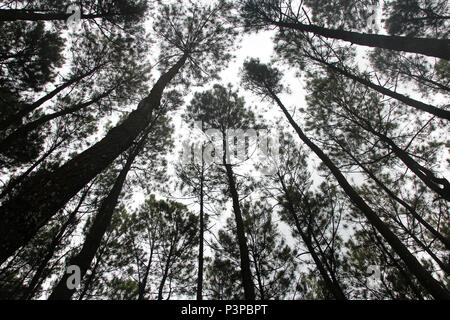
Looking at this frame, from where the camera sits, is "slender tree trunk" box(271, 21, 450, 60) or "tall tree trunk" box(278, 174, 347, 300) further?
"tall tree trunk" box(278, 174, 347, 300)

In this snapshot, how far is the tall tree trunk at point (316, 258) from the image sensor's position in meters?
4.82

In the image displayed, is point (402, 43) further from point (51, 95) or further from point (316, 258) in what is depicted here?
point (51, 95)

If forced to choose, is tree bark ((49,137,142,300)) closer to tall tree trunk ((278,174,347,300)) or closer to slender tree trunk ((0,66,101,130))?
slender tree trunk ((0,66,101,130))

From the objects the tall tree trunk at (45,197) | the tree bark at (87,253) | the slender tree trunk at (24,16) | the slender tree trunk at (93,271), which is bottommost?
the tall tree trunk at (45,197)

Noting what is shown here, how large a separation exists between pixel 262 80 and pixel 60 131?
27.4ft

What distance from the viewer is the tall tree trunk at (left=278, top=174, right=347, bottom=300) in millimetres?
4824

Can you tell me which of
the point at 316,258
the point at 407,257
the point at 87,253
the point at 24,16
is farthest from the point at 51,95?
the point at 407,257

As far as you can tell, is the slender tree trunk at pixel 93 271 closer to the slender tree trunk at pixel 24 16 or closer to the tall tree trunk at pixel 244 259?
the tall tree trunk at pixel 244 259

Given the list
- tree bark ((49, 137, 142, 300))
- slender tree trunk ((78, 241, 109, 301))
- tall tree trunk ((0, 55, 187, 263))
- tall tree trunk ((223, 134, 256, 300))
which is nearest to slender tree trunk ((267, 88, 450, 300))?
tall tree trunk ((223, 134, 256, 300))

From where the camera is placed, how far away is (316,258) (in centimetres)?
564

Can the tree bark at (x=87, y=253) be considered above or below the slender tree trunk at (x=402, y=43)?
below

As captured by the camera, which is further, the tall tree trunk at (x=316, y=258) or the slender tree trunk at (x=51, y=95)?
the slender tree trunk at (x=51, y=95)

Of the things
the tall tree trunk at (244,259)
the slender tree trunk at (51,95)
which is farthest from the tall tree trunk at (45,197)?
the slender tree trunk at (51,95)

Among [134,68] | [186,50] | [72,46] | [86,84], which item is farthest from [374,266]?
[72,46]
